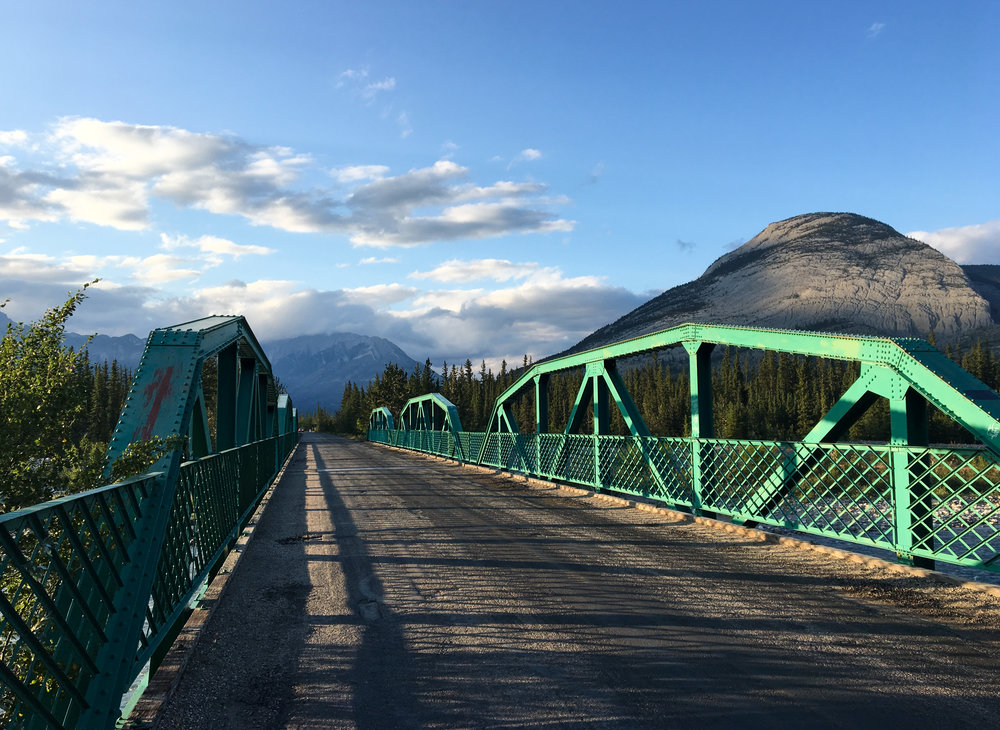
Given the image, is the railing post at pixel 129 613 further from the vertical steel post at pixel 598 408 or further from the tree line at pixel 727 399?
the tree line at pixel 727 399

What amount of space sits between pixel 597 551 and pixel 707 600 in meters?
2.61

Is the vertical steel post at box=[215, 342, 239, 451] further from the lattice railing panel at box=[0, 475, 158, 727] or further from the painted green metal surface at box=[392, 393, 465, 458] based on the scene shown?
the painted green metal surface at box=[392, 393, 465, 458]

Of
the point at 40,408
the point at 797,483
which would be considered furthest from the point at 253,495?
the point at 797,483

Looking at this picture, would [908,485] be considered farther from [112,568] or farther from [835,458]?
[112,568]

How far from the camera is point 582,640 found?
5609 mm

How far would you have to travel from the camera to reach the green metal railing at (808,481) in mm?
7293

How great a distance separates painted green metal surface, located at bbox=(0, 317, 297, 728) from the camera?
10.1ft

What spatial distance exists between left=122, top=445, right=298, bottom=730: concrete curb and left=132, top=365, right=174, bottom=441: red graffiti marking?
68.7 inches

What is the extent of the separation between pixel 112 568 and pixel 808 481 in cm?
908

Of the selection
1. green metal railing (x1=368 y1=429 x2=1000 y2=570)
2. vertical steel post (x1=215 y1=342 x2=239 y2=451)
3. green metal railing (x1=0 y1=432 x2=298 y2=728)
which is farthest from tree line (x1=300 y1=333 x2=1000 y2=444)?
green metal railing (x1=0 y1=432 x2=298 y2=728)

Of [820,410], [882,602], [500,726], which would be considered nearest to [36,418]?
[500,726]

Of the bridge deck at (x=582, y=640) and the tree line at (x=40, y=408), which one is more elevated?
the tree line at (x=40, y=408)

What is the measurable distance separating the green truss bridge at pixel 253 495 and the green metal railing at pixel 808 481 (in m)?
0.03

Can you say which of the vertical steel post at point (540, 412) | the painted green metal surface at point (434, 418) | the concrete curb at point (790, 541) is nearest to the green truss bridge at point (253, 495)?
the concrete curb at point (790, 541)
